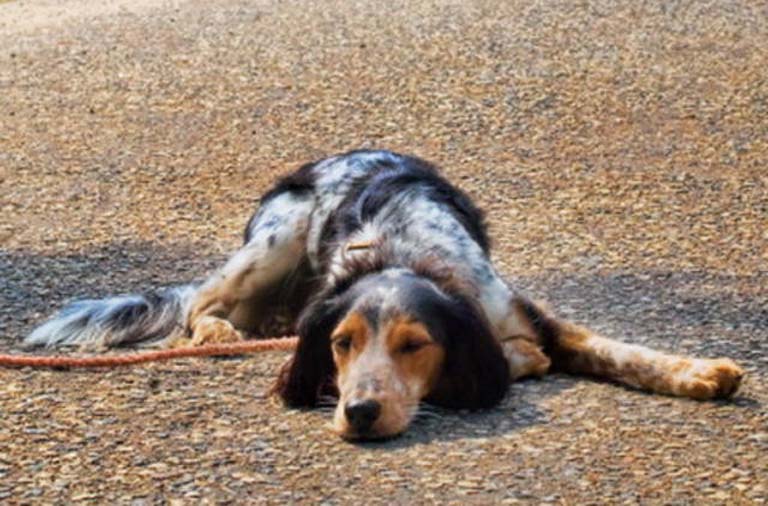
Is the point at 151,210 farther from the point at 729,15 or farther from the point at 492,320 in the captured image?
the point at 729,15

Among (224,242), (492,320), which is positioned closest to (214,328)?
(492,320)

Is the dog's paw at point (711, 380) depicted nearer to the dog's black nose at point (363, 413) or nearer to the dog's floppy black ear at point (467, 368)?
the dog's floppy black ear at point (467, 368)

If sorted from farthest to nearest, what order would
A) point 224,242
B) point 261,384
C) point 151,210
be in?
point 151,210
point 224,242
point 261,384

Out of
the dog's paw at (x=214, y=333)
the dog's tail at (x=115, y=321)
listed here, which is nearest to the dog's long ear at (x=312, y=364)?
the dog's paw at (x=214, y=333)

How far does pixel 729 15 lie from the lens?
54.2 feet

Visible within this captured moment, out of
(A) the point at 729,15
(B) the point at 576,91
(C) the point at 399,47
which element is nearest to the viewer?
(B) the point at 576,91

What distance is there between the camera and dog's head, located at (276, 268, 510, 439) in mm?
6316

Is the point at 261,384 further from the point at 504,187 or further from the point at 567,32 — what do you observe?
the point at 567,32

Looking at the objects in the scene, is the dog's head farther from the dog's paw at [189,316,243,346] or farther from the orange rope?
the dog's paw at [189,316,243,346]

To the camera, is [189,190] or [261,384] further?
[189,190]

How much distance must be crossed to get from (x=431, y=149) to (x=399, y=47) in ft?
10.3

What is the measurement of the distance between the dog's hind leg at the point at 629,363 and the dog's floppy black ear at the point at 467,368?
0.52 metres

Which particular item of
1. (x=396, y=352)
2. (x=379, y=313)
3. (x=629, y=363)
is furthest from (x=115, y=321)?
(x=629, y=363)

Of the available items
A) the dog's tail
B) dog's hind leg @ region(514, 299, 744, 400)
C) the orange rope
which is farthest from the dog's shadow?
the dog's tail
